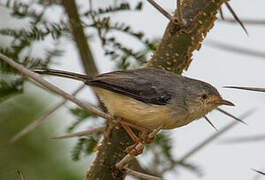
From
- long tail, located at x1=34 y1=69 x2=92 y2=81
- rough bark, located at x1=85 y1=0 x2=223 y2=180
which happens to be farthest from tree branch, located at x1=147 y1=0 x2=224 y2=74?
long tail, located at x1=34 y1=69 x2=92 y2=81

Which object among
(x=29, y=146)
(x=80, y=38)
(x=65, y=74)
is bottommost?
(x=29, y=146)

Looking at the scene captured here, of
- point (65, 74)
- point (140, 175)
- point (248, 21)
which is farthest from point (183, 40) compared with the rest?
point (140, 175)

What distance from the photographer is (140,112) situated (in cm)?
336

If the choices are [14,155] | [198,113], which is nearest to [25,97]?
[14,155]

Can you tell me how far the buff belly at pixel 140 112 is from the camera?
3.33 metres

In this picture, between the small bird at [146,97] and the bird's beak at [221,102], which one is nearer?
the small bird at [146,97]

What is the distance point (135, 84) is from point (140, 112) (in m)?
0.23

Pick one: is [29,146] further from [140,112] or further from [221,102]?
[221,102]

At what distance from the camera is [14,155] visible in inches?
126

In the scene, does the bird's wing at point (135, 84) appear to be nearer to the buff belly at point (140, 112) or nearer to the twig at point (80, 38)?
the buff belly at point (140, 112)

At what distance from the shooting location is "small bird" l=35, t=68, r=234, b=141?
10.8 ft

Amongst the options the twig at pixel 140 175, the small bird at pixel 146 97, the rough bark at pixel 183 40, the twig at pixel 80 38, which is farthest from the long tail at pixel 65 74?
the twig at pixel 140 175

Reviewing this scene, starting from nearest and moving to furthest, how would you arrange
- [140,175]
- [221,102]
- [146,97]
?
[140,175] < [146,97] < [221,102]

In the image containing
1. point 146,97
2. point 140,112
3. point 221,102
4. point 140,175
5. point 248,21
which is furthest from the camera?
point 221,102
